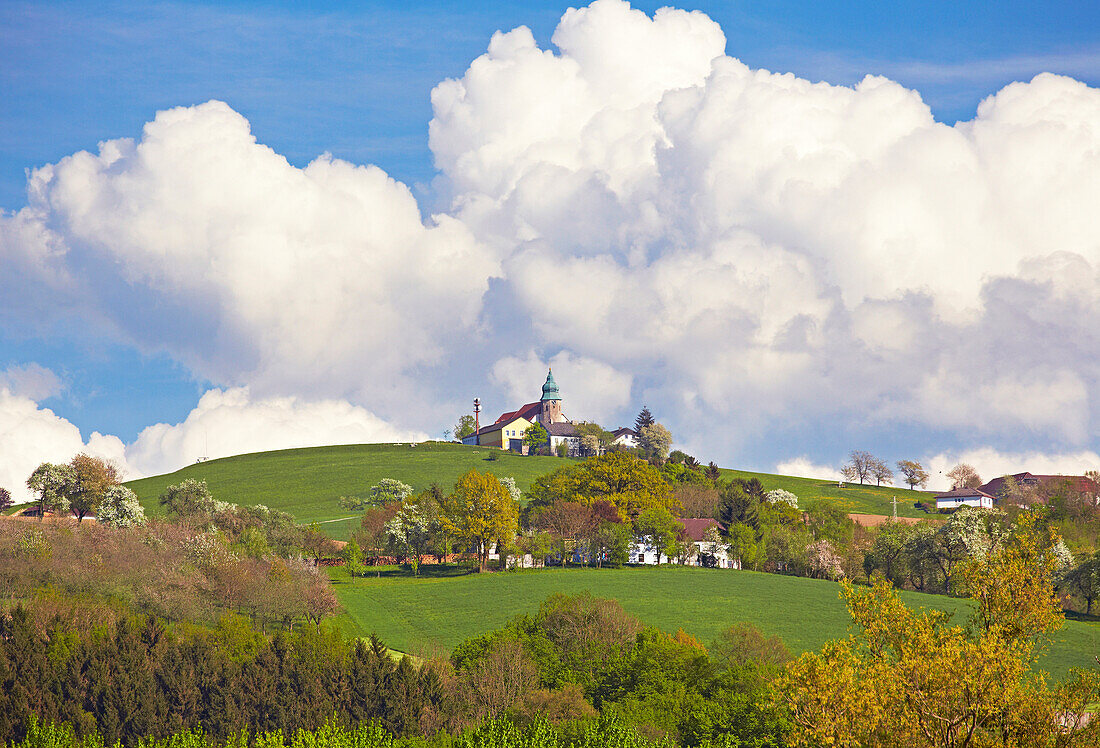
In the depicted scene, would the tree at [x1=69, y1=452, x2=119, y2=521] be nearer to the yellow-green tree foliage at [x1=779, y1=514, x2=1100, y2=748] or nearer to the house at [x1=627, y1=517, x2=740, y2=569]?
the house at [x1=627, y1=517, x2=740, y2=569]

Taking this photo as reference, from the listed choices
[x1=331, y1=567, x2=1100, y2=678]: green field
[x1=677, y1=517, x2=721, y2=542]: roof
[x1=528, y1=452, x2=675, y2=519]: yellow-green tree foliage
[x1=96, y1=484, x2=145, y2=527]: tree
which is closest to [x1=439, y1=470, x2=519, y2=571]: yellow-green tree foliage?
[x1=331, y1=567, x2=1100, y2=678]: green field

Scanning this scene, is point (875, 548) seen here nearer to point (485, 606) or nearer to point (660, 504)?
point (660, 504)

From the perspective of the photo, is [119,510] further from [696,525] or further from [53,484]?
[696,525]

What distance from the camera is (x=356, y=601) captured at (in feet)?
341

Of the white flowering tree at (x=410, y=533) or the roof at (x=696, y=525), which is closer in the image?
the white flowering tree at (x=410, y=533)

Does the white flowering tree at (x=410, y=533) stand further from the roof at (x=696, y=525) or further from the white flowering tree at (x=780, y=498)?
the white flowering tree at (x=780, y=498)

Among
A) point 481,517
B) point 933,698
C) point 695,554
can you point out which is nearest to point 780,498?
point 695,554

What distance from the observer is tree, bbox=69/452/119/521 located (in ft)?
452

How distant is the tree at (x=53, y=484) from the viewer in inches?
5354

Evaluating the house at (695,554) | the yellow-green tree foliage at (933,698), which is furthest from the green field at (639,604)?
the yellow-green tree foliage at (933,698)

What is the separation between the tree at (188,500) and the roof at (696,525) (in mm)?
63989

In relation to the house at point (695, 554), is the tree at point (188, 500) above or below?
above

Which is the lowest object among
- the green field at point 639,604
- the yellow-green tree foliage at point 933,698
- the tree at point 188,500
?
the green field at point 639,604

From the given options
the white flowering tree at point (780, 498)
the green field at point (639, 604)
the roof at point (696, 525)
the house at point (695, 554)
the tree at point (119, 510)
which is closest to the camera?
the green field at point (639, 604)
